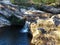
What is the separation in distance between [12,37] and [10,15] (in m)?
4.50

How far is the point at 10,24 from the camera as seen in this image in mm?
21375

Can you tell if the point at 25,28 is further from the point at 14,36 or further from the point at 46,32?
the point at 46,32

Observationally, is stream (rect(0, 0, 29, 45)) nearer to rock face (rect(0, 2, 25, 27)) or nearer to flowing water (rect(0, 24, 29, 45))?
flowing water (rect(0, 24, 29, 45))

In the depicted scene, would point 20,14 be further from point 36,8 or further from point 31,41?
point 31,41

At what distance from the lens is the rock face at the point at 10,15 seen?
70.6 feet

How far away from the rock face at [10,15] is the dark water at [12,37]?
1463 mm

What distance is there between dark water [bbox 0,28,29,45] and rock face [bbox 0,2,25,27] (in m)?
1.46

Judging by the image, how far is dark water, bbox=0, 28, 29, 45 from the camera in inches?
Result: 665

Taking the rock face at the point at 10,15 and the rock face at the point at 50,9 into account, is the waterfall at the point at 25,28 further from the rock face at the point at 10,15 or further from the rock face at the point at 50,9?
the rock face at the point at 50,9

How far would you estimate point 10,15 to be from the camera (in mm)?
22125

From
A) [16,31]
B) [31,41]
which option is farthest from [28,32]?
[31,41]

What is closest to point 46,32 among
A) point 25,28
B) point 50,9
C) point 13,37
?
point 13,37

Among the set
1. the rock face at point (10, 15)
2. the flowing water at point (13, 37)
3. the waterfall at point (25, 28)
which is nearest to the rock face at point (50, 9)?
the waterfall at point (25, 28)

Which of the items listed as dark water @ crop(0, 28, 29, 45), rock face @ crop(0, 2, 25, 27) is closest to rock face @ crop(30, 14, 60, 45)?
dark water @ crop(0, 28, 29, 45)
